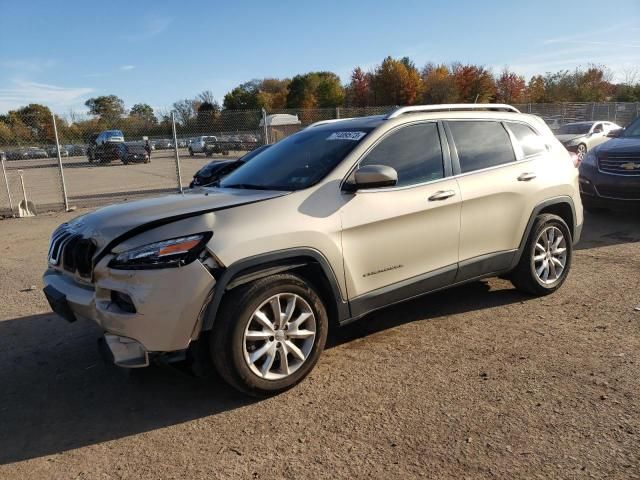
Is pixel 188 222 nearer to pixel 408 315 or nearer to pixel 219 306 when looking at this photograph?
pixel 219 306

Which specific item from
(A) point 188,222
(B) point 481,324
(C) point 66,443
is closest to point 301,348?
(A) point 188,222

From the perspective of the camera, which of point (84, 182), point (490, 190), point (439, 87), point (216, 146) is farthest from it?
point (439, 87)

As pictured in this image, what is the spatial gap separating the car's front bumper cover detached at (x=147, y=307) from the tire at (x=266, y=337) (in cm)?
18

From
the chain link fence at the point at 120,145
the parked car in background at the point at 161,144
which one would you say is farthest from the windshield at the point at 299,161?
the parked car in background at the point at 161,144

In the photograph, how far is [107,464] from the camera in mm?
2723

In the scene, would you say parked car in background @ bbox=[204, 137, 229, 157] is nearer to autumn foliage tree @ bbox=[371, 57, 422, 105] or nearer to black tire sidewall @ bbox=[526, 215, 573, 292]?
black tire sidewall @ bbox=[526, 215, 573, 292]

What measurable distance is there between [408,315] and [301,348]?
1.54 m

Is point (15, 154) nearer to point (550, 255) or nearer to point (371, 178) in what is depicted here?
point (371, 178)

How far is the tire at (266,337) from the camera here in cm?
307

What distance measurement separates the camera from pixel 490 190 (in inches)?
171

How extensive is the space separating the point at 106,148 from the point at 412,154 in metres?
22.5

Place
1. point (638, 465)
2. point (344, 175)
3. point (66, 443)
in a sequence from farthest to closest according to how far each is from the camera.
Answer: point (344, 175) → point (66, 443) → point (638, 465)

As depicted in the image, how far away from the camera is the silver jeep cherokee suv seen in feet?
9.82

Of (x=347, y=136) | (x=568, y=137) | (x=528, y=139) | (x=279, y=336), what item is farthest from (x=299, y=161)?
(x=568, y=137)
